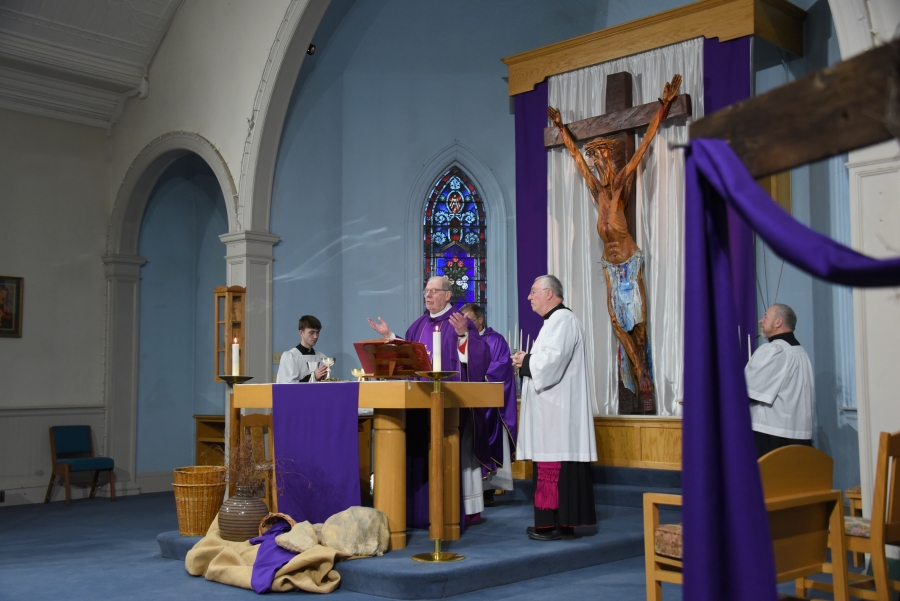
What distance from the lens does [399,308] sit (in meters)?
10.1

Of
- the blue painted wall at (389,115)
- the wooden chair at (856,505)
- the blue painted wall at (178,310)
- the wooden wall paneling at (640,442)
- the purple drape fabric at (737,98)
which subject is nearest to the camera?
Answer: the wooden chair at (856,505)

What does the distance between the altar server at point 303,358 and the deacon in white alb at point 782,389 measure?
12.7 ft

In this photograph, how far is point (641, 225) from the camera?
852 centimetres

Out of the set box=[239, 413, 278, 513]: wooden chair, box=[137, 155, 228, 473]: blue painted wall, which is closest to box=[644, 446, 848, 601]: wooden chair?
box=[239, 413, 278, 513]: wooden chair

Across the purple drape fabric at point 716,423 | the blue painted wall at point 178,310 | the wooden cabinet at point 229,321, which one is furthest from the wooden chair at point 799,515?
the blue painted wall at point 178,310

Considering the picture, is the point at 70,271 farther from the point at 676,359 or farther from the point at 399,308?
the point at 676,359

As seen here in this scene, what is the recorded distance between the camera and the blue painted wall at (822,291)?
7.67 metres

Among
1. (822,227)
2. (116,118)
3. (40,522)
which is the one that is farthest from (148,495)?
(822,227)

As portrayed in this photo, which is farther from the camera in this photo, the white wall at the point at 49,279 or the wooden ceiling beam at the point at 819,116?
the white wall at the point at 49,279

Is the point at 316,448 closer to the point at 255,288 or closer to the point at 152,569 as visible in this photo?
the point at 152,569

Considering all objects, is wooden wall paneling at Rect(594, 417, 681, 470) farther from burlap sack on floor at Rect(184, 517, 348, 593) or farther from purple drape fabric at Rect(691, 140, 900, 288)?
purple drape fabric at Rect(691, 140, 900, 288)

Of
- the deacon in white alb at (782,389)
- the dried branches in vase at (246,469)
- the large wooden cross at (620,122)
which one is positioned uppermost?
the large wooden cross at (620,122)

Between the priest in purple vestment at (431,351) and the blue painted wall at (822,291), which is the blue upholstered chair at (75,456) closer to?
the priest in purple vestment at (431,351)

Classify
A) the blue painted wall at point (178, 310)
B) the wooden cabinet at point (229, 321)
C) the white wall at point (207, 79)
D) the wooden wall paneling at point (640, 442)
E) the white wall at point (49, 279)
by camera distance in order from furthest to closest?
the blue painted wall at point (178, 310)
the white wall at point (49, 279)
the white wall at point (207, 79)
the wooden cabinet at point (229, 321)
the wooden wall paneling at point (640, 442)
